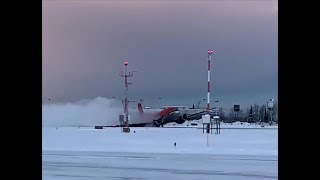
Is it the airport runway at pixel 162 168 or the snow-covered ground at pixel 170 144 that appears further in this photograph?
the snow-covered ground at pixel 170 144

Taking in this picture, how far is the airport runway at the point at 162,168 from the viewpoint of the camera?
34.9 ft

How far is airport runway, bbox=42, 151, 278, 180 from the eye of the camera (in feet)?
34.9

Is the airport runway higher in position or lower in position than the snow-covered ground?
higher

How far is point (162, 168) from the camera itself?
12227 millimetres

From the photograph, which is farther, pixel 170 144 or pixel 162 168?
pixel 170 144

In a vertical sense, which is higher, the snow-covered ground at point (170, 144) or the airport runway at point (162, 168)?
the airport runway at point (162, 168)

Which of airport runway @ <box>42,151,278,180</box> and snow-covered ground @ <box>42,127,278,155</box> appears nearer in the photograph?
airport runway @ <box>42,151,278,180</box>
